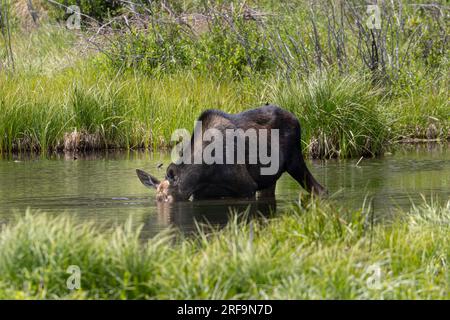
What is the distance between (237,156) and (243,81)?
7.75m

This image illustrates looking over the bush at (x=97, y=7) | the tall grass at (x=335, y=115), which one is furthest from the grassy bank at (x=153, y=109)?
the bush at (x=97, y=7)

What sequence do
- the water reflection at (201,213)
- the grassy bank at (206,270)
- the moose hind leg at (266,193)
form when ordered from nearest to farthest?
the grassy bank at (206,270) → the water reflection at (201,213) → the moose hind leg at (266,193)

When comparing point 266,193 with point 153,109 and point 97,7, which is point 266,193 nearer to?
point 153,109

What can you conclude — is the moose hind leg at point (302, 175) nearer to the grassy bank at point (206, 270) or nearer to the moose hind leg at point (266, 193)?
the moose hind leg at point (266, 193)

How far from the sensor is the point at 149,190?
12578mm

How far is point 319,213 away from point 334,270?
1.54m

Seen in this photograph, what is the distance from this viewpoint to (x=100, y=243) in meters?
6.95

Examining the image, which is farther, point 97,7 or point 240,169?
point 97,7

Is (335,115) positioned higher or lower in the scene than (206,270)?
higher

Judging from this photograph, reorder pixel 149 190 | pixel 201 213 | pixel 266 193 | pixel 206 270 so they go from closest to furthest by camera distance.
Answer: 1. pixel 206 270
2. pixel 201 213
3. pixel 266 193
4. pixel 149 190

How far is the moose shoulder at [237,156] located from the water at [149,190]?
0.69ft

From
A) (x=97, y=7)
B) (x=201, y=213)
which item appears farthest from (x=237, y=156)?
(x=97, y=7)

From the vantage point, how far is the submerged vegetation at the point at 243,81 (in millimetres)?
15758

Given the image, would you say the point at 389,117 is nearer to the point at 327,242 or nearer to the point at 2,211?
the point at 2,211
